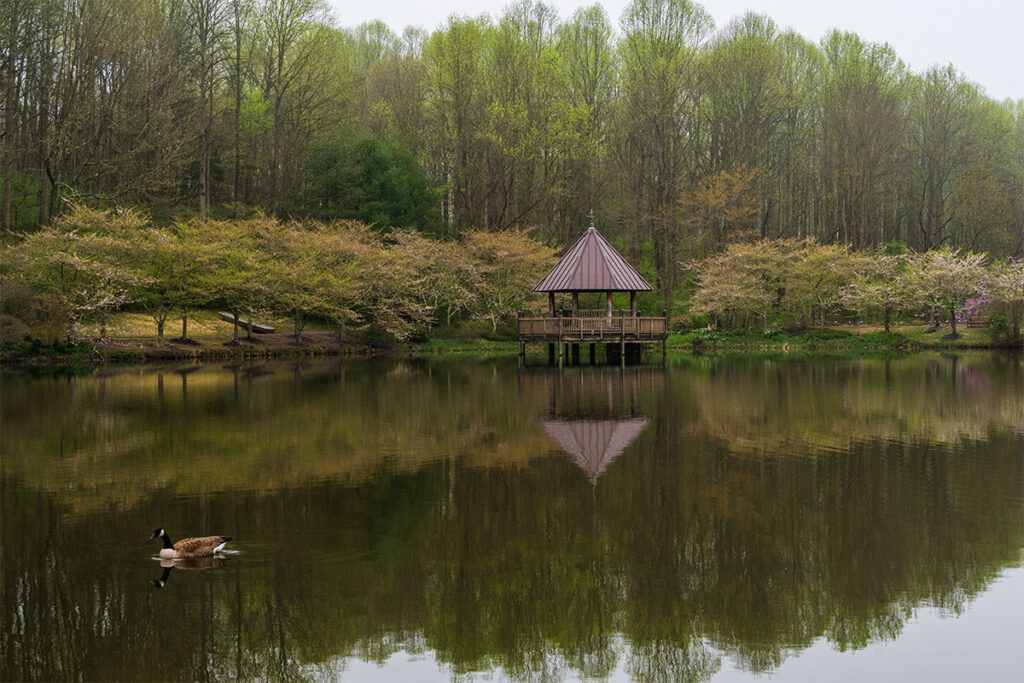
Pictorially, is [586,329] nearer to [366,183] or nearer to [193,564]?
[366,183]

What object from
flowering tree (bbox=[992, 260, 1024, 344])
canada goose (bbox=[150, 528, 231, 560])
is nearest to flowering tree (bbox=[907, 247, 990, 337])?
flowering tree (bbox=[992, 260, 1024, 344])

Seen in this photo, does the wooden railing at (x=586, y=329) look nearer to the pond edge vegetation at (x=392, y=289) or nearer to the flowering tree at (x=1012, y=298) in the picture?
the pond edge vegetation at (x=392, y=289)

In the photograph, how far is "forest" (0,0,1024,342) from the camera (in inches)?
1698

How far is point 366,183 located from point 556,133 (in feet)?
35.3

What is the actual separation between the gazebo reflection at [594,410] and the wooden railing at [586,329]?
3030mm

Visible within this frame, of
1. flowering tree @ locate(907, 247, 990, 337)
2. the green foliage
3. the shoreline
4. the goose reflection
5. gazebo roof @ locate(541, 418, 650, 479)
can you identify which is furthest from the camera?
the green foliage

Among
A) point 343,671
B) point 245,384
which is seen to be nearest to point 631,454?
point 343,671

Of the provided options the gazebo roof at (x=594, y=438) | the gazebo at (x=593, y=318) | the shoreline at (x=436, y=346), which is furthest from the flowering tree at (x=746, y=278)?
the gazebo roof at (x=594, y=438)

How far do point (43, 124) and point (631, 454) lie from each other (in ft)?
108

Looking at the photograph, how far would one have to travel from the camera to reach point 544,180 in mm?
49750

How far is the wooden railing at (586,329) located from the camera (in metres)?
34.2

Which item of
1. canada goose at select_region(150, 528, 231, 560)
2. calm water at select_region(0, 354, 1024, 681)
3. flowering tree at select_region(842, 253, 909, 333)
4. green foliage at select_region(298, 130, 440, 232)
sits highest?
green foliage at select_region(298, 130, 440, 232)

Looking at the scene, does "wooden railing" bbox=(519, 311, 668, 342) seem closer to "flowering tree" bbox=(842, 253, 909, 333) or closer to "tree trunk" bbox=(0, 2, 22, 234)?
"flowering tree" bbox=(842, 253, 909, 333)

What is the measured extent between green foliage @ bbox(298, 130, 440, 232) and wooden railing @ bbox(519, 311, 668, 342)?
1290 centimetres
